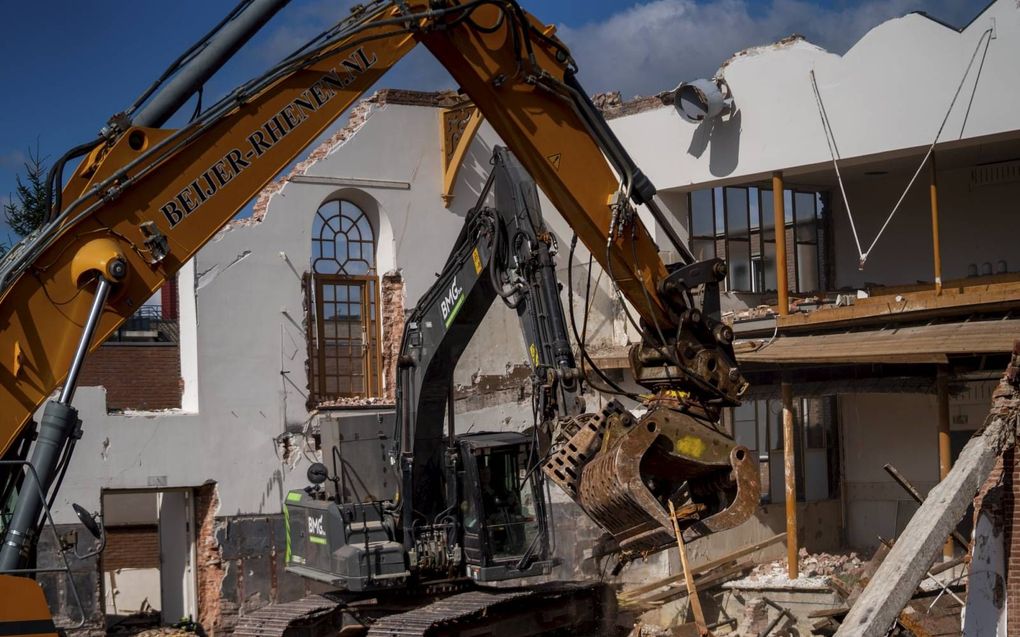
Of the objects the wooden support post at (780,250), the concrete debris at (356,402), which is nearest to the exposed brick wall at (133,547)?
the concrete debris at (356,402)

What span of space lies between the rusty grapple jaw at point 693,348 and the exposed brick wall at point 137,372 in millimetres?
18896

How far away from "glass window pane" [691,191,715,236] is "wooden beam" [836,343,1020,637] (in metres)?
13.1

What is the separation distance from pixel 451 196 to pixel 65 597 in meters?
8.88

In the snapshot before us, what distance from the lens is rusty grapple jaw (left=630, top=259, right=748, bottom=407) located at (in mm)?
10477

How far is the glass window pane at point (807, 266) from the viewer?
23359mm

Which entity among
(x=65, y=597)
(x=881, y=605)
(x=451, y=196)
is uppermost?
(x=451, y=196)

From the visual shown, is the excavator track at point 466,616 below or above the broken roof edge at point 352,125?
below

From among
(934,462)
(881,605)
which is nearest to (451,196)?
(934,462)

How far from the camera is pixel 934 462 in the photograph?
21.8 m

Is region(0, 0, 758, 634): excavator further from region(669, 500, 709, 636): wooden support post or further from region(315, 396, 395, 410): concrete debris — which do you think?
region(315, 396, 395, 410): concrete debris

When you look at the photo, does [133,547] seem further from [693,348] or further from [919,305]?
[693,348]

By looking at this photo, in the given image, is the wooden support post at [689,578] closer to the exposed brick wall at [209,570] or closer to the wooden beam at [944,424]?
the wooden beam at [944,424]

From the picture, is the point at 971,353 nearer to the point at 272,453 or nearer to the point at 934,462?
the point at 934,462

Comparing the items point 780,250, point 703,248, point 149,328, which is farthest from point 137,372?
point 780,250
